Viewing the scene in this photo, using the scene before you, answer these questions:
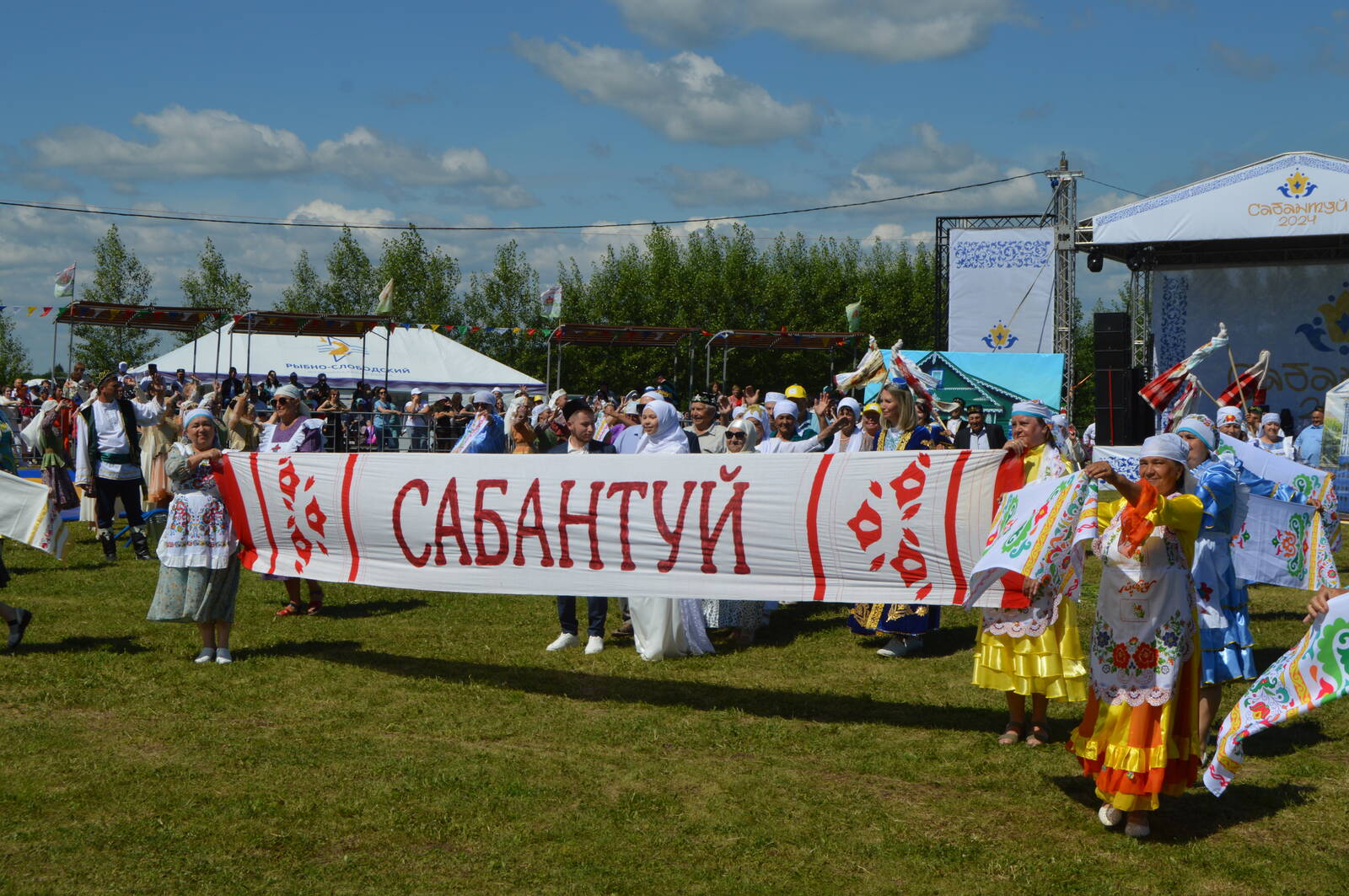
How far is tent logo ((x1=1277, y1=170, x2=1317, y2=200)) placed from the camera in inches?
949

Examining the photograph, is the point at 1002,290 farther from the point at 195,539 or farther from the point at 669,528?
the point at 195,539

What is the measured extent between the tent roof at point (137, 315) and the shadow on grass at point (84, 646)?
17.4 meters

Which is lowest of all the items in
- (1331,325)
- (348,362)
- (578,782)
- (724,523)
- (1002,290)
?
(578,782)

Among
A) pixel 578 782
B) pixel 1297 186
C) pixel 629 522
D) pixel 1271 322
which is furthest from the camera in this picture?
pixel 1271 322

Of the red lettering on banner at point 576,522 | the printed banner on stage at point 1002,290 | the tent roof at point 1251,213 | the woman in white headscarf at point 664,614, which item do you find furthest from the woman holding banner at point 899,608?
the printed banner on stage at point 1002,290

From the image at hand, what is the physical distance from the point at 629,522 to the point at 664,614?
165 cm

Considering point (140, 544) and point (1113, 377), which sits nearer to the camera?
point (140, 544)

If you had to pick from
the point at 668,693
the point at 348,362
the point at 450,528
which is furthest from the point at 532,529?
the point at 348,362

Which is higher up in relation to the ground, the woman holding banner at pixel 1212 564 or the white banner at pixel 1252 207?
the white banner at pixel 1252 207

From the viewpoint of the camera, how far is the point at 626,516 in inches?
269

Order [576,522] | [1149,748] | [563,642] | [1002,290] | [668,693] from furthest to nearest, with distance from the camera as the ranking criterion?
[1002,290] → [563,642] → [668,693] → [576,522] → [1149,748]

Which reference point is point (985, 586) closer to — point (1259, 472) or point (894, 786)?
point (894, 786)

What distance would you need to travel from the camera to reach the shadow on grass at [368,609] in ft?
33.2

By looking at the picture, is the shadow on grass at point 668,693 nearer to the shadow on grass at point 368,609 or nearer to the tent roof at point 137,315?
the shadow on grass at point 368,609
